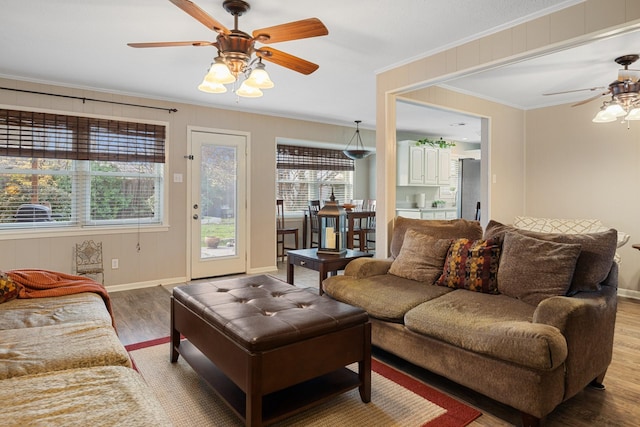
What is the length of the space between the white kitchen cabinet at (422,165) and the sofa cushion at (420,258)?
4059mm

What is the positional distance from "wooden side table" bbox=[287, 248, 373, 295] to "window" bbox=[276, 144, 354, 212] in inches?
127

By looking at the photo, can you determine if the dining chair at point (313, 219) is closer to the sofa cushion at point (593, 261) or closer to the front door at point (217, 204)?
the front door at point (217, 204)

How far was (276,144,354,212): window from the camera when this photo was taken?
6.62 meters

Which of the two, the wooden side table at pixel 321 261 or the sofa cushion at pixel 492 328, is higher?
the wooden side table at pixel 321 261

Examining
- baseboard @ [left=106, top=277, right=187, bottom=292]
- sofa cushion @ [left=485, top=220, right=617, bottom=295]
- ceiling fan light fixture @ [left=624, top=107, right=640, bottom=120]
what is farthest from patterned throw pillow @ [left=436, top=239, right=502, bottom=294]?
baseboard @ [left=106, top=277, right=187, bottom=292]

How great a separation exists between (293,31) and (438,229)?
1901 mm

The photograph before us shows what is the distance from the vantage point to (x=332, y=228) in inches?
138

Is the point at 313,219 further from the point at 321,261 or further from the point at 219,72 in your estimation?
the point at 219,72

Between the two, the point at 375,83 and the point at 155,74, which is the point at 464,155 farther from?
the point at 155,74

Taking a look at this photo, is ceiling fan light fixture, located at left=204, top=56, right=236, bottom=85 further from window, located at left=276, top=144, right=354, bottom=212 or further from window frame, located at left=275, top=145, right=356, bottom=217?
window, located at left=276, top=144, right=354, bottom=212

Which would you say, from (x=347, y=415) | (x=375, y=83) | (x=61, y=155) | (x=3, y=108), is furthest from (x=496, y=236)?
(x=3, y=108)

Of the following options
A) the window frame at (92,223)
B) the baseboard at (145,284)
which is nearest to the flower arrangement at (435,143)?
the window frame at (92,223)

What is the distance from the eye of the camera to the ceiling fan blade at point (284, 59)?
2.40 m

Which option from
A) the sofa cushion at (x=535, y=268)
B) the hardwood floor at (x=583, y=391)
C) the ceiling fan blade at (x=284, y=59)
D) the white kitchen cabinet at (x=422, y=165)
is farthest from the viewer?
the white kitchen cabinet at (x=422, y=165)
